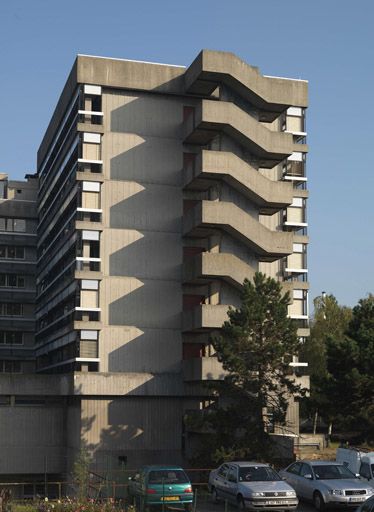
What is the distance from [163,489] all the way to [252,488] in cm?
327

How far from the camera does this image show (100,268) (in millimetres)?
55531

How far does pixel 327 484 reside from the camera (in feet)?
107

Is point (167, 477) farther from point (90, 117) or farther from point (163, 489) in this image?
point (90, 117)

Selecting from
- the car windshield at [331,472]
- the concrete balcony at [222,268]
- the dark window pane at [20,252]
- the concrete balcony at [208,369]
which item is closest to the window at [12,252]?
the dark window pane at [20,252]

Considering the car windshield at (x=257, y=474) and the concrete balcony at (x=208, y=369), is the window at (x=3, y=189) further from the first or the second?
the car windshield at (x=257, y=474)

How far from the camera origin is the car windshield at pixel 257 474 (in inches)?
1293

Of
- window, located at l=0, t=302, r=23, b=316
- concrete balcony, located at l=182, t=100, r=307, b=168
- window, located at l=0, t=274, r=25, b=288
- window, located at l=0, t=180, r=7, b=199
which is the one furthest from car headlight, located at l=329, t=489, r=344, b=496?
window, located at l=0, t=180, r=7, b=199

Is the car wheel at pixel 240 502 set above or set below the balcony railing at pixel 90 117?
below

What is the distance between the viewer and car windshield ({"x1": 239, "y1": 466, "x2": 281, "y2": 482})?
108 feet

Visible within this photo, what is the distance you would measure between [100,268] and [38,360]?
2322cm

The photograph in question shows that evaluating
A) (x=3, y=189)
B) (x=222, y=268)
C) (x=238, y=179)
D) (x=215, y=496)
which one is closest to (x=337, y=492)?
(x=215, y=496)

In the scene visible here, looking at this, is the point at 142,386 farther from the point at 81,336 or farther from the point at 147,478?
the point at 147,478

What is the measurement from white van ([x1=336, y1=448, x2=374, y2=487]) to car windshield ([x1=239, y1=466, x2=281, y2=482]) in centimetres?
423

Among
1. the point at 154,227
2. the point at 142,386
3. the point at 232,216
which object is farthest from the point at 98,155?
the point at 142,386
